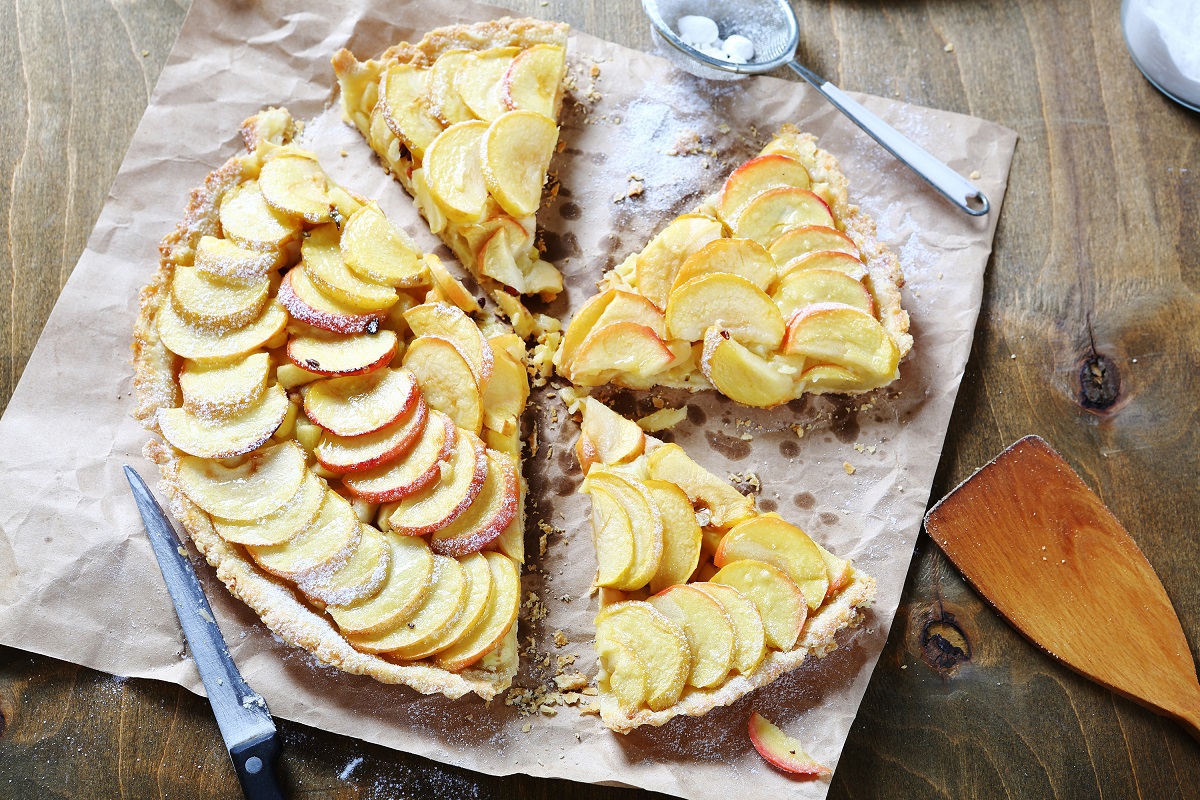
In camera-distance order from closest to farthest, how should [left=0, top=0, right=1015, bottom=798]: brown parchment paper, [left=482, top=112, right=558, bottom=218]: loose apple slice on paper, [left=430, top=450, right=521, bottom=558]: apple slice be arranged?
[left=430, top=450, right=521, bottom=558]: apple slice → [left=0, top=0, right=1015, bottom=798]: brown parchment paper → [left=482, top=112, right=558, bottom=218]: loose apple slice on paper

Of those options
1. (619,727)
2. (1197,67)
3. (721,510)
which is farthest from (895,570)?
(1197,67)

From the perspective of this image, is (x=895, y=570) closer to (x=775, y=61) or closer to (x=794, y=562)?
(x=794, y=562)

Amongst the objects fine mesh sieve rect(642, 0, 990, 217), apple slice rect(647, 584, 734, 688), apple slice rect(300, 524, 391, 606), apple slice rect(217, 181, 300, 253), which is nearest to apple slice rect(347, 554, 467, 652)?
apple slice rect(300, 524, 391, 606)

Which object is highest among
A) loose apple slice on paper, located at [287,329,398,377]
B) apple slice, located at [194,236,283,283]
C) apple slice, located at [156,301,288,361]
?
apple slice, located at [194,236,283,283]

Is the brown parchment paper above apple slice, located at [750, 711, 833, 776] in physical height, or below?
above

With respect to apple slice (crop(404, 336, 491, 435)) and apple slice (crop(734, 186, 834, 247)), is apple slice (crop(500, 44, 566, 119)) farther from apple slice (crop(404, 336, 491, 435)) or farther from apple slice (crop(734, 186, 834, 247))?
apple slice (crop(404, 336, 491, 435))

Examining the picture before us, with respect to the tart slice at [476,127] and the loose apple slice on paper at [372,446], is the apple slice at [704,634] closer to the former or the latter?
the loose apple slice on paper at [372,446]

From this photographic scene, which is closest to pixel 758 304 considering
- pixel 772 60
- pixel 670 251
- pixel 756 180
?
pixel 670 251
